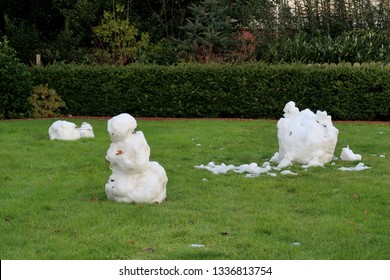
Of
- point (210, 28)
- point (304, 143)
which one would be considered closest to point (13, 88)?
point (210, 28)

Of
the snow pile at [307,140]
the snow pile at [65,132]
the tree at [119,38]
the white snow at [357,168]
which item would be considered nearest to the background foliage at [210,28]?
the tree at [119,38]

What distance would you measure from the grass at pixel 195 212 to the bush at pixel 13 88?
750cm

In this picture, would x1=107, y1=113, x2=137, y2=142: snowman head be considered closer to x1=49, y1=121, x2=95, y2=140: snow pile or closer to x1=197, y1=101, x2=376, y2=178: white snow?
x1=197, y1=101, x2=376, y2=178: white snow

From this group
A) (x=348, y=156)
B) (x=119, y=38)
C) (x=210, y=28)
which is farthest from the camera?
(x=210, y=28)

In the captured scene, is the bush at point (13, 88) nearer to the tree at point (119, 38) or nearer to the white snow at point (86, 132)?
the tree at point (119, 38)

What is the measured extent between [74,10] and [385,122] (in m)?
13.1

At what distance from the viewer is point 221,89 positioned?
2025cm

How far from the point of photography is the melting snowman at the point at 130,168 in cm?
757

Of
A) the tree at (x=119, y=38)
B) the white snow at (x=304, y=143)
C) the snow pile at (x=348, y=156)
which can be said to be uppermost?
the tree at (x=119, y=38)

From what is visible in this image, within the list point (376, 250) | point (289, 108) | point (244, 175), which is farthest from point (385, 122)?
point (376, 250)

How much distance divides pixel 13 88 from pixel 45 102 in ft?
3.94

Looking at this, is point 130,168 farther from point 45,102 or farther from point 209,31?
point 209,31

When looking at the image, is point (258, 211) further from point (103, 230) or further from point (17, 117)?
point (17, 117)

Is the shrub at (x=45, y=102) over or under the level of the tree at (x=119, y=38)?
under
